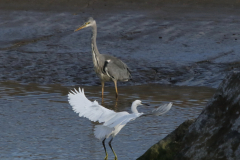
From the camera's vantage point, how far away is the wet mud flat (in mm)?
11648

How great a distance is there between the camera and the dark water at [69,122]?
19.9 ft

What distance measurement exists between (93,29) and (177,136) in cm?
618

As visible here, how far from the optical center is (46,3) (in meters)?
18.4

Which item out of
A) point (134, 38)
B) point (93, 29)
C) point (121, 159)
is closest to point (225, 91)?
point (121, 159)

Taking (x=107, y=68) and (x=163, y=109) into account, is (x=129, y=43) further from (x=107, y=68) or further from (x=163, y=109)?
(x=163, y=109)

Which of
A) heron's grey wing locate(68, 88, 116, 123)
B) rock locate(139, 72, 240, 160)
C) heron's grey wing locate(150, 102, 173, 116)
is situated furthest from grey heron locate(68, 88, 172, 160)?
rock locate(139, 72, 240, 160)

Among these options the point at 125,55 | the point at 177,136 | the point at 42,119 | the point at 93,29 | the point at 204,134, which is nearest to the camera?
the point at 204,134

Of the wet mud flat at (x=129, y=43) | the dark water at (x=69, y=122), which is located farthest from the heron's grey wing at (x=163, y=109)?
the wet mud flat at (x=129, y=43)

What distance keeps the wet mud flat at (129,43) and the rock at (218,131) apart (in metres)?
6.16

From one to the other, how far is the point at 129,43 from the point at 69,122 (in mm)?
6360

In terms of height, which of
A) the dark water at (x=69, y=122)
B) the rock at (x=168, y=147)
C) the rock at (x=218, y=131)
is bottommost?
the dark water at (x=69, y=122)

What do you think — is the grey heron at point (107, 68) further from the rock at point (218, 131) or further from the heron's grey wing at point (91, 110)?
the rock at point (218, 131)

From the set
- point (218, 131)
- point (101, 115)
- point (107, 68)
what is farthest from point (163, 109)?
point (107, 68)

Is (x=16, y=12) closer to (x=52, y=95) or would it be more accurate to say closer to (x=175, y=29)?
(x=175, y=29)
